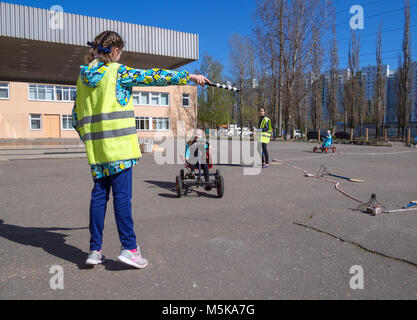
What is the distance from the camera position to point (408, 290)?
254cm

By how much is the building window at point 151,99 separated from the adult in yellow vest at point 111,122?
36.4 meters

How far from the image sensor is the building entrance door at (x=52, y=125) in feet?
114

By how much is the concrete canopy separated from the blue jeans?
12435 mm

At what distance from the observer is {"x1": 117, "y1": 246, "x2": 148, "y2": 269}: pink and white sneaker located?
2.84 metres

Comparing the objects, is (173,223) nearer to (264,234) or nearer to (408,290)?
(264,234)

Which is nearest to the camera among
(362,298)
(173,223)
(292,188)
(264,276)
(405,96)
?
(362,298)

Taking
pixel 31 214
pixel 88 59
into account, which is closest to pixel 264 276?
pixel 88 59

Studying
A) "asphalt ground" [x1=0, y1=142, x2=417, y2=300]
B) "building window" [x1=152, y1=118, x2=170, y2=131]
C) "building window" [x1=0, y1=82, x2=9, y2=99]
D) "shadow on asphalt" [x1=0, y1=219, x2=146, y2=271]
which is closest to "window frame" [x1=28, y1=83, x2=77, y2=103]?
"building window" [x1=0, y1=82, x2=9, y2=99]

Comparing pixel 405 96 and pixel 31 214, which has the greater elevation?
pixel 405 96

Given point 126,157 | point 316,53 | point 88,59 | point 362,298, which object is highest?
point 316,53

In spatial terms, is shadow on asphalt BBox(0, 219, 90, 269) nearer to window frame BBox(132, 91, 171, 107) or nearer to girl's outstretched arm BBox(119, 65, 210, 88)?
girl's outstretched arm BBox(119, 65, 210, 88)

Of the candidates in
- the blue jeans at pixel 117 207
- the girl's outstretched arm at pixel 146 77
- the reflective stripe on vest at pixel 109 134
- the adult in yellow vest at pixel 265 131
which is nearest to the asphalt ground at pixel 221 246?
the blue jeans at pixel 117 207

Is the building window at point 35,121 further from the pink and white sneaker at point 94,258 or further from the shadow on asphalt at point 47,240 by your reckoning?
the pink and white sneaker at point 94,258

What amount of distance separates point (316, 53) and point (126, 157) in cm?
3832
